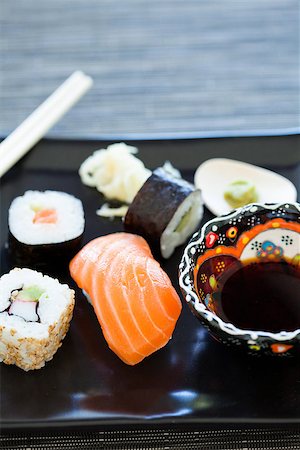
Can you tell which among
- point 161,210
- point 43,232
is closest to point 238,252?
point 161,210

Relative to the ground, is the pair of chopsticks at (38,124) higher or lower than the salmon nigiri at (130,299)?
higher

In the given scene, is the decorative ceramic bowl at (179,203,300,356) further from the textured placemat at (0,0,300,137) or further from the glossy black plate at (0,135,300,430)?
the textured placemat at (0,0,300,137)

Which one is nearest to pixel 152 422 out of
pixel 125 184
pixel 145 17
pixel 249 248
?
pixel 249 248

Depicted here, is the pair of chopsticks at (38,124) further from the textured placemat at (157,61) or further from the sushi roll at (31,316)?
the sushi roll at (31,316)

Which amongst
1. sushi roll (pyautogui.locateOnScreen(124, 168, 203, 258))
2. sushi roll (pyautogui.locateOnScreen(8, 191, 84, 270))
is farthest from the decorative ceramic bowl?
sushi roll (pyautogui.locateOnScreen(8, 191, 84, 270))

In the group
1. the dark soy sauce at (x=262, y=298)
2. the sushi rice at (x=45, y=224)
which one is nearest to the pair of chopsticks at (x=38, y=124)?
the sushi rice at (x=45, y=224)

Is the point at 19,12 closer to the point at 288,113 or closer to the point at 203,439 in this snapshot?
the point at 288,113
